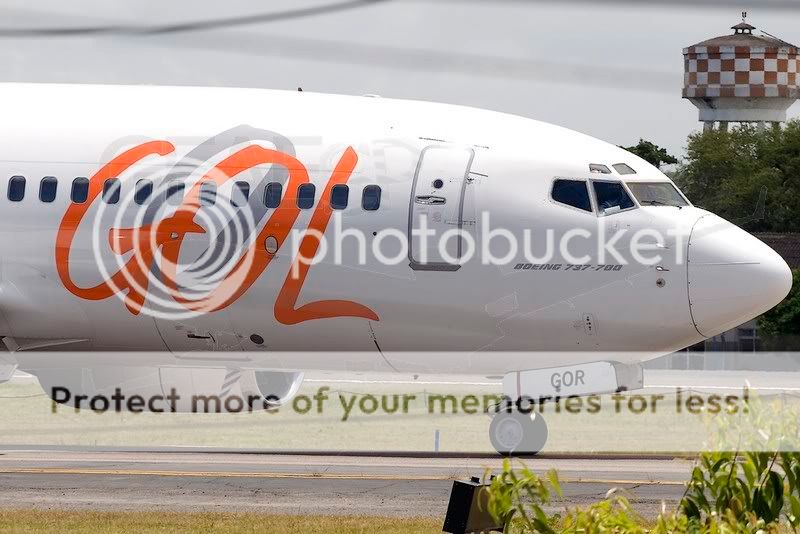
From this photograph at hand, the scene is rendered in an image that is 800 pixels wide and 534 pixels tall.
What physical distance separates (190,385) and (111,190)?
143 inches

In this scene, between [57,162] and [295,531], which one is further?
[57,162]

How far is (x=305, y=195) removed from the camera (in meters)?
22.9

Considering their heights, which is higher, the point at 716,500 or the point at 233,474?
A: the point at 716,500

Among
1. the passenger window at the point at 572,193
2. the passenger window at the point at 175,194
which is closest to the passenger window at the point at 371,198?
the passenger window at the point at 572,193

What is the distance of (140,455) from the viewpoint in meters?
23.7

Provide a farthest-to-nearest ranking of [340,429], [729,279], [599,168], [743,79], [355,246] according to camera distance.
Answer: [743,79]
[340,429]
[355,246]
[599,168]
[729,279]

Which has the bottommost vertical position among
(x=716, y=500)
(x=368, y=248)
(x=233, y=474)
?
(x=233, y=474)

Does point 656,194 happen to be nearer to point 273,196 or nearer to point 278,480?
point 273,196

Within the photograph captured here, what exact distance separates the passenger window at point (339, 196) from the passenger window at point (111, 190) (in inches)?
125

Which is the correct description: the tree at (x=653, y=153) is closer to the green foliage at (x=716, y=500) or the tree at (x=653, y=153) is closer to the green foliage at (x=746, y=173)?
the green foliage at (x=746, y=173)

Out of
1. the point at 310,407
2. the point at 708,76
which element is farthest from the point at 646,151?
the point at 310,407

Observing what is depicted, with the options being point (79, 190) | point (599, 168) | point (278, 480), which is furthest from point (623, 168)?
point (79, 190)

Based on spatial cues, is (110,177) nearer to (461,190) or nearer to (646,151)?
(461,190)

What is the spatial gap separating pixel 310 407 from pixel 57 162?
439 inches
